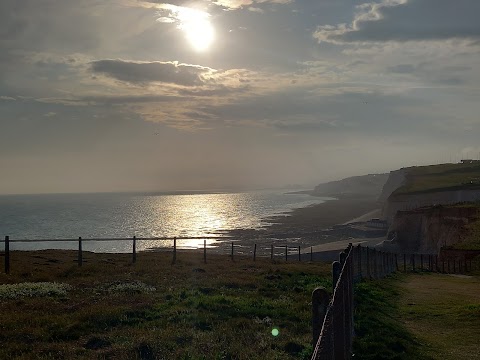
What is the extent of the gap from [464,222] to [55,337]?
5636 centimetres

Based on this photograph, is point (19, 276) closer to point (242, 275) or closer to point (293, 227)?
point (242, 275)

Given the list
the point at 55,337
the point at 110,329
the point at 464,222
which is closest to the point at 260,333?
the point at 110,329

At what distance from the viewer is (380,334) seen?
1265 cm

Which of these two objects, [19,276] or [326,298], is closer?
[326,298]

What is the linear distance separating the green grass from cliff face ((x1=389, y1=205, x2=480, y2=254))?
37069mm

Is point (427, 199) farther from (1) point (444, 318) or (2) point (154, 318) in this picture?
(2) point (154, 318)

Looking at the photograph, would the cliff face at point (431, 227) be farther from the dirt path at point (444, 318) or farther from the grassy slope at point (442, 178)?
the dirt path at point (444, 318)

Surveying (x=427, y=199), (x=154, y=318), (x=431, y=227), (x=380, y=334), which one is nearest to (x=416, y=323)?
(x=380, y=334)

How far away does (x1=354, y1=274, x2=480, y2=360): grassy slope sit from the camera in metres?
11.9

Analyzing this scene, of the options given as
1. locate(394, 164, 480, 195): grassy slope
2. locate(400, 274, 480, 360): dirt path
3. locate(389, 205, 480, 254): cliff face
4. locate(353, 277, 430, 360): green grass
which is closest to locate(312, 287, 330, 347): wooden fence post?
locate(353, 277, 430, 360): green grass

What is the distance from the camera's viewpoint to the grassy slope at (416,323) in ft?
39.0

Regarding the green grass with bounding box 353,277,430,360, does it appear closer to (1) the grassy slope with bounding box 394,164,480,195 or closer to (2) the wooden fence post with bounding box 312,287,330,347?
(2) the wooden fence post with bounding box 312,287,330,347

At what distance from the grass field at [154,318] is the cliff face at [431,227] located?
39343 millimetres

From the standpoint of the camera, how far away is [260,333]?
479 inches
